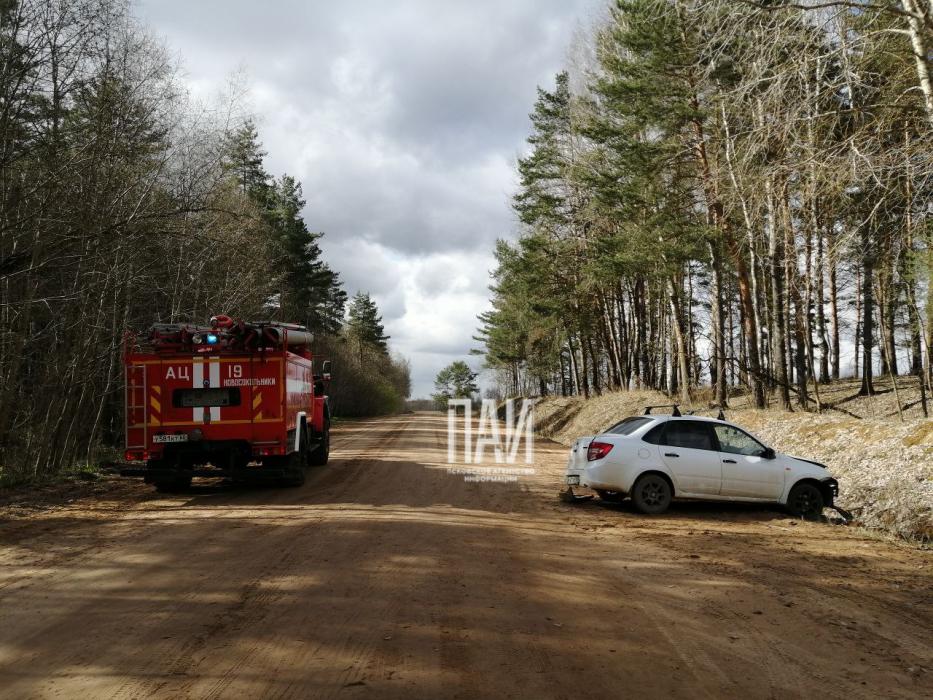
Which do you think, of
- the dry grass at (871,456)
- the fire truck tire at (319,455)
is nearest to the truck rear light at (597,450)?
the dry grass at (871,456)

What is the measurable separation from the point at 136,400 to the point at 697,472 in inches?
371

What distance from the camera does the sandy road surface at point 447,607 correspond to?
4258 mm

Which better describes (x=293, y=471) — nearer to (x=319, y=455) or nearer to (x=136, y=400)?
(x=136, y=400)

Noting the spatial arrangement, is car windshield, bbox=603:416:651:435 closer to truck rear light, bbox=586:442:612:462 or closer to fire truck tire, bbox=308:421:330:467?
truck rear light, bbox=586:442:612:462

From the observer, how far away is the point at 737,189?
12922mm

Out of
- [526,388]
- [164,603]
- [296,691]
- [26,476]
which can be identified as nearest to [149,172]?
[26,476]

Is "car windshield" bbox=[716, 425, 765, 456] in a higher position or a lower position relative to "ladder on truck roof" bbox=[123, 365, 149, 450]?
lower

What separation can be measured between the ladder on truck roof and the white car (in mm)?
7602

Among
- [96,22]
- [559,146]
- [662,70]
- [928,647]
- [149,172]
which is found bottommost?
[928,647]

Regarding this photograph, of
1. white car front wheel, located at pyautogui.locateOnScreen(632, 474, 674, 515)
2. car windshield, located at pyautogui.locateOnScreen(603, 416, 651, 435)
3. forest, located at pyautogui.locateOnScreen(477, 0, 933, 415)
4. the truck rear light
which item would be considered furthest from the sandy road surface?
forest, located at pyautogui.locateOnScreen(477, 0, 933, 415)

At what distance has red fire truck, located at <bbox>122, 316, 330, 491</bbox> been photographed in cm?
1149

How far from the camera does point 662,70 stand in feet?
68.0

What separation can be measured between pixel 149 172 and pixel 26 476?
6.66m

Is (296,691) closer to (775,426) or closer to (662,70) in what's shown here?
(775,426)
